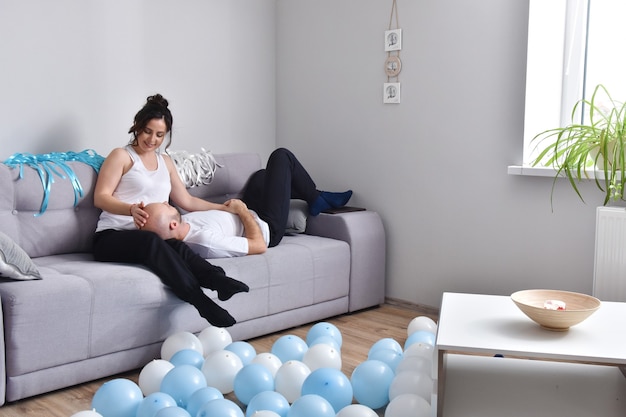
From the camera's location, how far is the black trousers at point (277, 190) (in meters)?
3.77

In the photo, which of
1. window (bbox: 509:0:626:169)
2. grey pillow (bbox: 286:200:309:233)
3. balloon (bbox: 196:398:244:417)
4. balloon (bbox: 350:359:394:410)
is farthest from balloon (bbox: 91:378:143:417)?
window (bbox: 509:0:626:169)

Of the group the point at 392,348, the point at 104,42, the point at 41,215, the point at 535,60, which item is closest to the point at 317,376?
the point at 392,348

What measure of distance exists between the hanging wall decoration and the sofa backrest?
1656mm

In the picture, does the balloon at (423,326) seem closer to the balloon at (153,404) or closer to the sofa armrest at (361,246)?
the sofa armrest at (361,246)

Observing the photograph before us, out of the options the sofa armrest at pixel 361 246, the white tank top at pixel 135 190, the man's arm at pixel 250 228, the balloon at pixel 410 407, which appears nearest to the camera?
the balloon at pixel 410 407

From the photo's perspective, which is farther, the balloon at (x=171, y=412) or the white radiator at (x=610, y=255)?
the white radiator at (x=610, y=255)

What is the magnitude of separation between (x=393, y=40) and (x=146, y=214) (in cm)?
170

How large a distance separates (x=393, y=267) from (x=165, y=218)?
145 centimetres

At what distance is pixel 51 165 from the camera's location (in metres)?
3.40

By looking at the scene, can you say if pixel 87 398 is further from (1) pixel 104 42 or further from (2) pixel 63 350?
(1) pixel 104 42

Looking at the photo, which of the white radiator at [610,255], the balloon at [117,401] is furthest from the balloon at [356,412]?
the white radiator at [610,255]

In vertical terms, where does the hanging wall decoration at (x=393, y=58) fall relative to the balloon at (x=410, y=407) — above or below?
above

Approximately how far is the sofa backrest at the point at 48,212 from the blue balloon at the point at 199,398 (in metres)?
1.27

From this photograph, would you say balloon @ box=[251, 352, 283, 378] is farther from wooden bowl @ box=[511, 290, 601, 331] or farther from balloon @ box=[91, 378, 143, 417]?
wooden bowl @ box=[511, 290, 601, 331]
